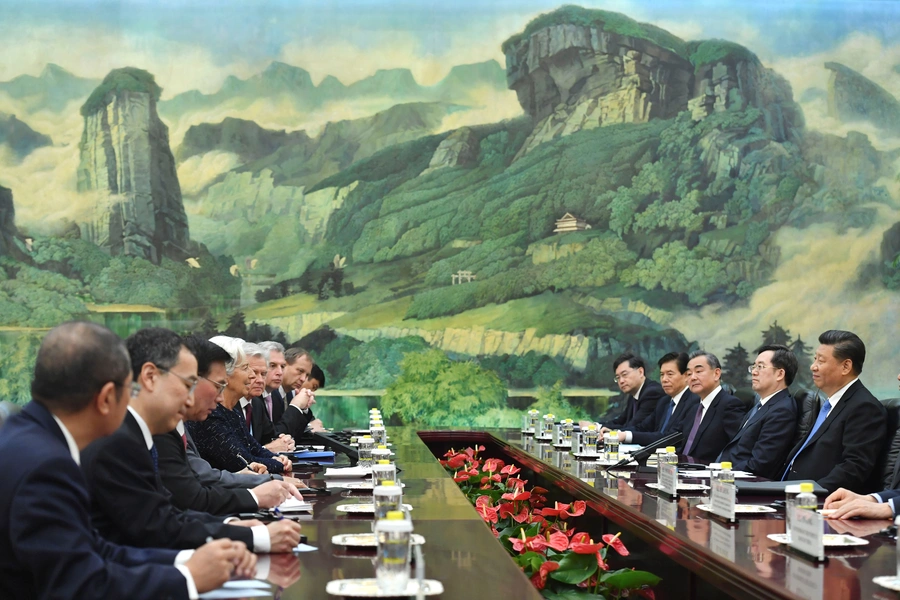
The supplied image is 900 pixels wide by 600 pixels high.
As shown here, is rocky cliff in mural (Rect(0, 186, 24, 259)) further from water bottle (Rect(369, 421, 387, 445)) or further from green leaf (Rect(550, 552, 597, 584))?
green leaf (Rect(550, 552, 597, 584))

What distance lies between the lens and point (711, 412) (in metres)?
5.73

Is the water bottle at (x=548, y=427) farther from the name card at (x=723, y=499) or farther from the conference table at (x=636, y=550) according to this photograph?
the name card at (x=723, y=499)

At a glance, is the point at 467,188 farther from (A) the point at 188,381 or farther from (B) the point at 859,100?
(A) the point at 188,381

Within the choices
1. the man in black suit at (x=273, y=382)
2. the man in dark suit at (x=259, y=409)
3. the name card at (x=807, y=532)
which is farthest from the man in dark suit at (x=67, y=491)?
the man in black suit at (x=273, y=382)

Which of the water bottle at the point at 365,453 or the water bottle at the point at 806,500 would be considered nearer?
the water bottle at the point at 806,500

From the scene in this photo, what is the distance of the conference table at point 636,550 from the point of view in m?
2.21

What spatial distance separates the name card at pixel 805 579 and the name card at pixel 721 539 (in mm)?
160

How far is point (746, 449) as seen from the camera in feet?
16.7

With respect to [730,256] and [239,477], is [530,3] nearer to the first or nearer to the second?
[730,256]

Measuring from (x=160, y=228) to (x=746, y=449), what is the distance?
8.07 metres

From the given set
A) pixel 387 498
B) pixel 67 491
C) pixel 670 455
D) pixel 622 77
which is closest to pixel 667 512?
pixel 670 455

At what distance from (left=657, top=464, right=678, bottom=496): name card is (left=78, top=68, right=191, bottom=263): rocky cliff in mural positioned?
8.40 meters

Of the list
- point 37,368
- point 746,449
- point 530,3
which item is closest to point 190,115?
point 530,3

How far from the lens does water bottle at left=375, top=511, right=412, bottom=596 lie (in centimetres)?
205
